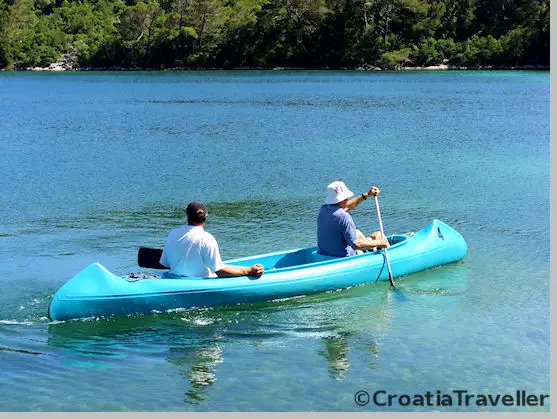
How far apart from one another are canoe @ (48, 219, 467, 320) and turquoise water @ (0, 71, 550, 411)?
5.4 inches

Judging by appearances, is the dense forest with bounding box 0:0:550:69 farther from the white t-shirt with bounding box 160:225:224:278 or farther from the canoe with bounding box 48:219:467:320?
the white t-shirt with bounding box 160:225:224:278

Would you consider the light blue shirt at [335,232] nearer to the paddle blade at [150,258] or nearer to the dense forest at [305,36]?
the paddle blade at [150,258]

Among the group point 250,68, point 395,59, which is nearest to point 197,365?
point 395,59

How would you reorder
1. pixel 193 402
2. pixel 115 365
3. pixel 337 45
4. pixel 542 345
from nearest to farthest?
pixel 193 402 → pixel 115 365 → pixel 542 345 → pixel 337 45

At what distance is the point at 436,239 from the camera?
1265 centimetres

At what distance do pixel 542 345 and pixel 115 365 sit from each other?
4.53 m

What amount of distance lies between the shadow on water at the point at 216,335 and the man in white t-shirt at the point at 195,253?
45 cm

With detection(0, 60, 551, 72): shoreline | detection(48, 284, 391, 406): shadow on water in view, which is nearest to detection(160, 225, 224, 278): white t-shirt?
detection(48, 284, 391, 406): shadow on water

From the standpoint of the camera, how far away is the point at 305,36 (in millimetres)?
103188

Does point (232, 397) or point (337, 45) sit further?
point (337, 45)

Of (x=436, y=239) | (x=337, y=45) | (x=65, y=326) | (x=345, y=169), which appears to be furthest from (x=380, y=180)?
(x=337, y=45)

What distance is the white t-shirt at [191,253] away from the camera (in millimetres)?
10016

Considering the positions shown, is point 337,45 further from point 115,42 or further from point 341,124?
point 341,124

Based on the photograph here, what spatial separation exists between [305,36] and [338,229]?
309 feet
